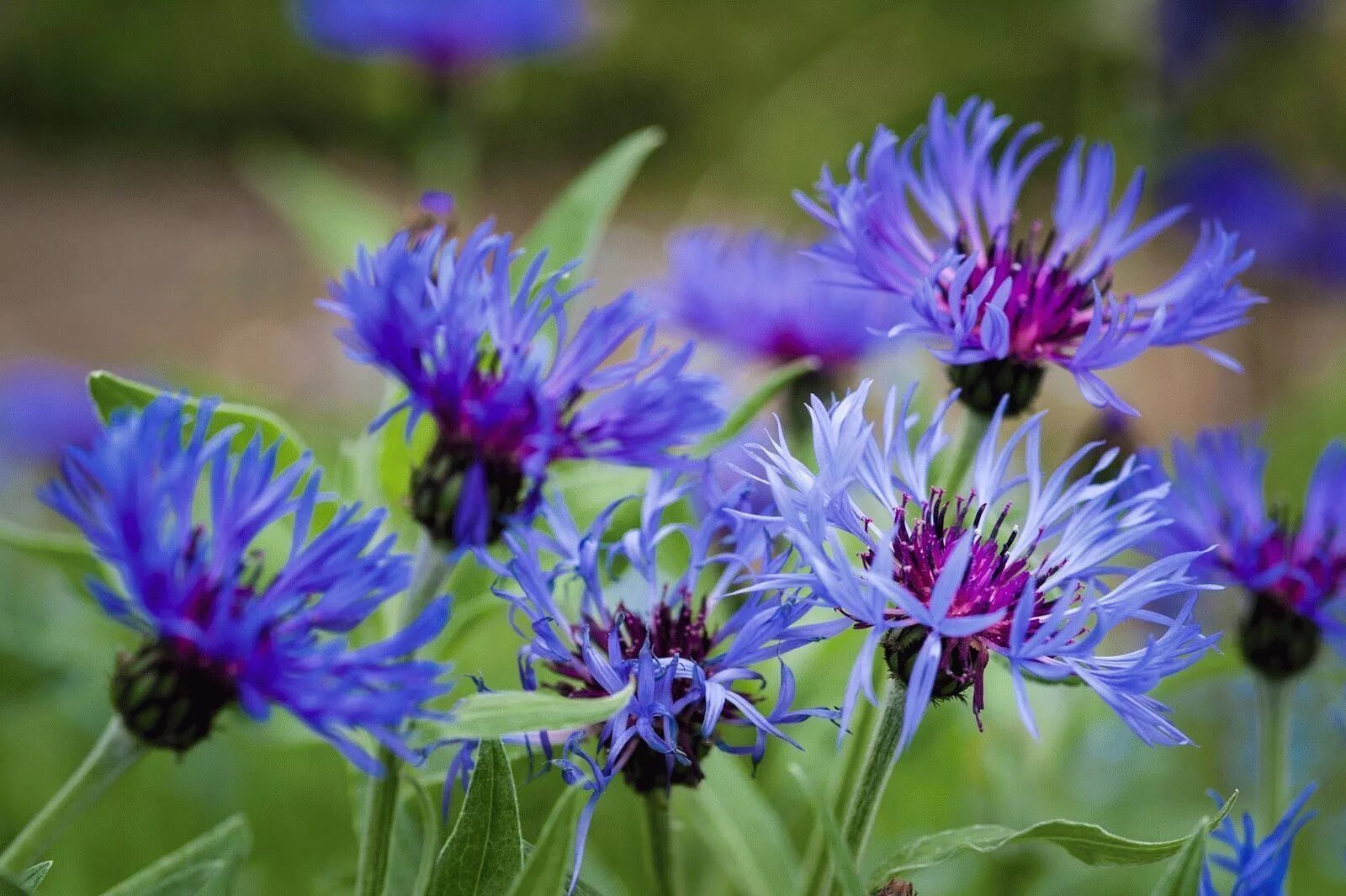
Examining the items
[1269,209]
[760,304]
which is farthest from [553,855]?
[1269,209]

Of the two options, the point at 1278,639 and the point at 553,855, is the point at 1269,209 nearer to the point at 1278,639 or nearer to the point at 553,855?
the point at 1278,639

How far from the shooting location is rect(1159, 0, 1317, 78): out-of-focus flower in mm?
1590

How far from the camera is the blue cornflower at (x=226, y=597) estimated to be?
1.10 feet

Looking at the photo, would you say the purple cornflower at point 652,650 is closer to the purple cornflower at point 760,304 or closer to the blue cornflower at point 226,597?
the blue cornflower at point 226,597

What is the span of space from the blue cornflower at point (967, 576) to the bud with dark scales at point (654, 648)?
2cm

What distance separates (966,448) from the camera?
20.0 inches

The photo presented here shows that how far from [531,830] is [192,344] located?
2.64 metres

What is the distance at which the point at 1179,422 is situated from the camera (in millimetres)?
2377

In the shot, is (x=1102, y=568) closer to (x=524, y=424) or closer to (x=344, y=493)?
(x=524, y=424)

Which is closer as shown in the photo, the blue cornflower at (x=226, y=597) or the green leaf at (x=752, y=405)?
the blue cornflower at (x=226, y=597)

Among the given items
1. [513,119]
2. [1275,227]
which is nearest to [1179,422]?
[1275,227]

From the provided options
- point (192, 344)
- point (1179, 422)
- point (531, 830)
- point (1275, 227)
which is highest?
point (1275, 227)

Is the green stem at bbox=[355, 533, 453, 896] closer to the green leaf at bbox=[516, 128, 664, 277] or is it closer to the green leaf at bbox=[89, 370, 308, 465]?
the green leaf at bbox=[89, 370, 308, 465]

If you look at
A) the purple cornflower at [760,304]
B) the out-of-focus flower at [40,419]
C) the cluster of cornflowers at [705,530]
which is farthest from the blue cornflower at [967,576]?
the out-of-focus flower at [40,419]
